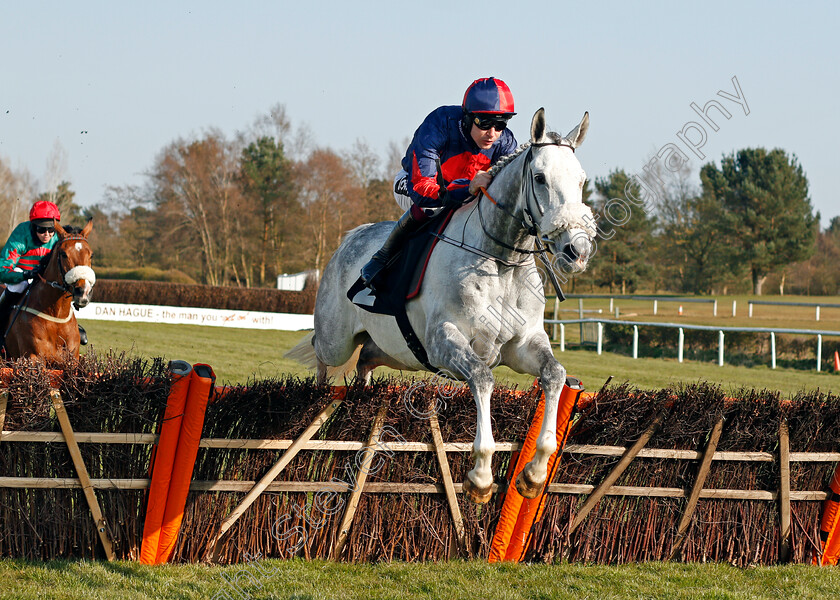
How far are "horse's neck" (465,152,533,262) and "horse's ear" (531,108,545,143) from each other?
21cm

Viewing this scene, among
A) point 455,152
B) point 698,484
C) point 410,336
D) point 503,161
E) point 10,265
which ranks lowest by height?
point 698,484

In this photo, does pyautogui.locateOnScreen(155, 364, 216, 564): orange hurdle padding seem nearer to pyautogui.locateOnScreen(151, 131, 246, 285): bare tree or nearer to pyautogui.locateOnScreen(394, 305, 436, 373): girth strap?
pyautogui.locateOnScreen(394, 305, 436, 373): girth strap

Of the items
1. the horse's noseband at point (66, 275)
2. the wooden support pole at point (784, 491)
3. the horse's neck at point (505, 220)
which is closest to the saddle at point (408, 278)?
the horse's neck at point (505, 220)

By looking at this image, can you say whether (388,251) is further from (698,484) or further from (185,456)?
(698,484)

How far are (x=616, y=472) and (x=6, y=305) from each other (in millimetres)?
5635

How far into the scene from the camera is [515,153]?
4324mm

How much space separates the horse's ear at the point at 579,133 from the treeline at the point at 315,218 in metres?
33.7

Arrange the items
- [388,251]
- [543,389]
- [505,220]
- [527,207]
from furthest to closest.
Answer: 1. [388,251]
2. [505,220]
3. [543,389]
4. [527,207]

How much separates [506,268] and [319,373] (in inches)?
95.1

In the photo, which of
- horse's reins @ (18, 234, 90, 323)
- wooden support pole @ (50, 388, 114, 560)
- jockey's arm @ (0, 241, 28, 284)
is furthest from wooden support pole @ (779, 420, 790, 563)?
jockey's arm @ (0, 241, 28, 284)

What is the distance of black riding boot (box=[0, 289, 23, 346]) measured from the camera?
7441 millimetres

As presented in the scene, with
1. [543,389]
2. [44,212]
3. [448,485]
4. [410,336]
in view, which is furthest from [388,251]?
[44,212]

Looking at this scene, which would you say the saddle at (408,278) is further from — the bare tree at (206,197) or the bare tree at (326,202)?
the bare tree at (206,197)

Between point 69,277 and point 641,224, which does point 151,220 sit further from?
point 69,277
